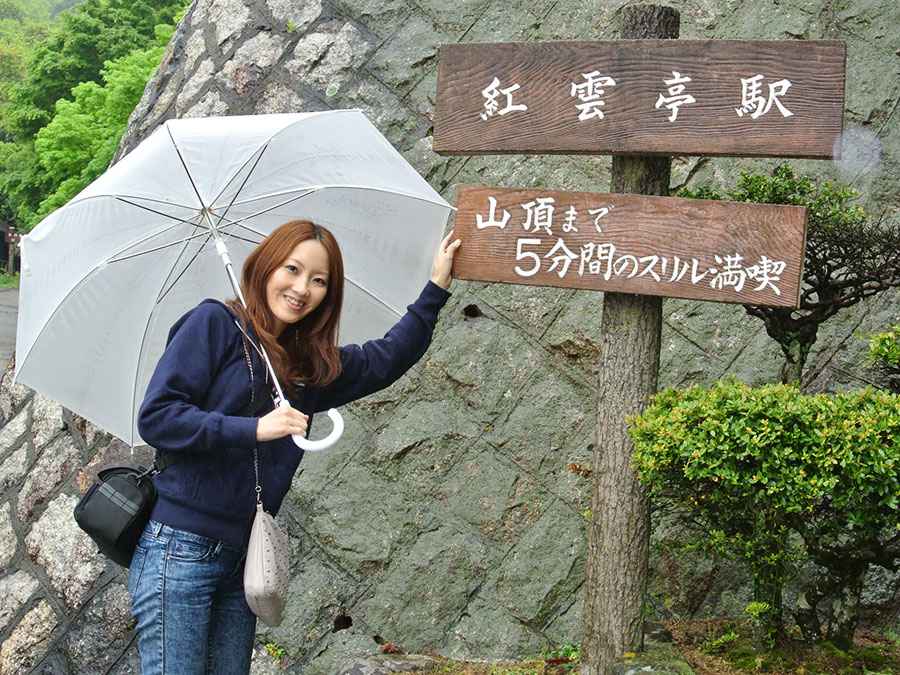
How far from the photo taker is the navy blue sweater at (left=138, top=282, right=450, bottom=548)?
117 inches

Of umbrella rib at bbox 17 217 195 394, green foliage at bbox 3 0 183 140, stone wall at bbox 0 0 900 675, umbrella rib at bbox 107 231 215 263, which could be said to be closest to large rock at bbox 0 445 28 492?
stone wall at bbox 0 0 900 675

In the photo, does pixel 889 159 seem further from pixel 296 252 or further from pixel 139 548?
pixel 139 548

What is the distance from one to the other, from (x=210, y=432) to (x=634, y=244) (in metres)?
1.67

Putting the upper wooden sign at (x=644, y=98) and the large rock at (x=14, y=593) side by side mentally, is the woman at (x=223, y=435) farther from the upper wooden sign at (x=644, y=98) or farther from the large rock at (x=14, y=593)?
the large rock at (x=14, y=593)

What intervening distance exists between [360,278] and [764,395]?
5.26ft

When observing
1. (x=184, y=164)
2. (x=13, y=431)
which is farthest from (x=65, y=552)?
(x=184, y=164)

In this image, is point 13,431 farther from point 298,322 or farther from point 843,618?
point 843,618

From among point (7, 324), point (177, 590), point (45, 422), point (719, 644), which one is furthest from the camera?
point (7, 324)

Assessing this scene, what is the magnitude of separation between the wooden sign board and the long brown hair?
631 mm

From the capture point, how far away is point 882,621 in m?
4.95

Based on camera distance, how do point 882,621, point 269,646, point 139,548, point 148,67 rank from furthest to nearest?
point 148,67, point 269,646, point 882,621, point 139,548

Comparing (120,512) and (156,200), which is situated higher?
(156,200)

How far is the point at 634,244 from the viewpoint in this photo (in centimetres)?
358

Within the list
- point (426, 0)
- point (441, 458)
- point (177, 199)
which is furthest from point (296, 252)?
point (426, 0)
